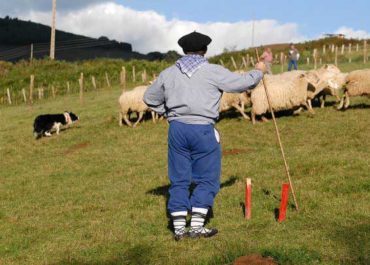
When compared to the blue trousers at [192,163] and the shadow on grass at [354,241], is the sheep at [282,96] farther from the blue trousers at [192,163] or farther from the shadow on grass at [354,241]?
the blue trousers at [192,163]

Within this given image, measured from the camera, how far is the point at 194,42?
283 inches

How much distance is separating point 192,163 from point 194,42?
1.56 meters

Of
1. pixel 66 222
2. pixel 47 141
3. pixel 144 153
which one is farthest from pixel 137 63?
pixel 66 222

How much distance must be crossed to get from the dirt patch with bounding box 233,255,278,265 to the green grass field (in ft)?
0.74

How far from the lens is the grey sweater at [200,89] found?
711 cm

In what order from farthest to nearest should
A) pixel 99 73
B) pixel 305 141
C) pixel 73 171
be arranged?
1. pixel 99 73
2. pixel 305 141
3. pixel 73 171

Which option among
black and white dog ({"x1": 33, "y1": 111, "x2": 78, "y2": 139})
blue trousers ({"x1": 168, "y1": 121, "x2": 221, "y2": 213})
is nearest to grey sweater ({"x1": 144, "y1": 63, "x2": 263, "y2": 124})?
blue trousers ({"x1": 168, "y1": 121, "x2": 221, "y2": 213})

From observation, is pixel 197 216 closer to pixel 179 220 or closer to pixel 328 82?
pixel 179 220

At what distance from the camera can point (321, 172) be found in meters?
10.7

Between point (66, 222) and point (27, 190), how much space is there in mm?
3899

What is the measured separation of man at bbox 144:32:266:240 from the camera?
711 cm

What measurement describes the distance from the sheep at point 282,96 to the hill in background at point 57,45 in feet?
188

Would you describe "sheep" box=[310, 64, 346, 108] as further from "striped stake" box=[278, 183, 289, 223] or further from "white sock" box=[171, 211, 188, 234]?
"white sock" box=[171, 211, 188, 234]

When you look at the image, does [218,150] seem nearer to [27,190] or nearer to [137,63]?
[27,190]
